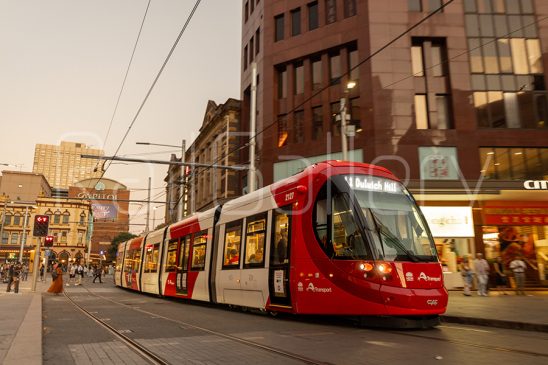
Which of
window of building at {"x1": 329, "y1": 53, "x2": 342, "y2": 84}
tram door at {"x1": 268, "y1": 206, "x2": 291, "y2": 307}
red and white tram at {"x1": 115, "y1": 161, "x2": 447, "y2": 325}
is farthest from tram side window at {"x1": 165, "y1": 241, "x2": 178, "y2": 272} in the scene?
window of building at {"x1": 329, "y1": 53, "x2": 342, "y2": 84}

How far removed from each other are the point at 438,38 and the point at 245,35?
53.4ft

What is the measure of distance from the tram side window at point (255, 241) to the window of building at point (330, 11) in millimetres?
18916

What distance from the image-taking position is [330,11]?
1066 inches

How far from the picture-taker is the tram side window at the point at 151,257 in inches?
790

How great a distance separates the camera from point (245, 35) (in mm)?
35188

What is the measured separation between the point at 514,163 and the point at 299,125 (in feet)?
39.6

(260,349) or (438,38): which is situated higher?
(438,38)

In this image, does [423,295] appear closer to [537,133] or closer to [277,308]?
[277,308]

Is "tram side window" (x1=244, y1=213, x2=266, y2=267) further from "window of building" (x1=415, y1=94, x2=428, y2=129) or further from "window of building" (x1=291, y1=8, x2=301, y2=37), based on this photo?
"window of building" (x1=291, y1=8, x2=301, y2=37)

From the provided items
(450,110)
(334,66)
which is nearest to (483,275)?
(450,110)

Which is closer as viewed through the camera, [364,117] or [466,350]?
[466,350]

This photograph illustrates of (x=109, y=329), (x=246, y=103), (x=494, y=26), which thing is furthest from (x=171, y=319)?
(x=246, y=103)

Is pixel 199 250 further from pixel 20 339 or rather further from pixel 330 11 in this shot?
pixel 330 11

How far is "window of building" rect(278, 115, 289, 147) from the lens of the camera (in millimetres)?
27562
